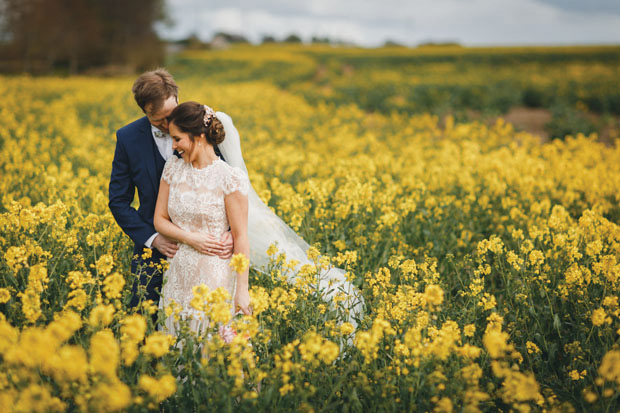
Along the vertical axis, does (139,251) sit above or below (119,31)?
below

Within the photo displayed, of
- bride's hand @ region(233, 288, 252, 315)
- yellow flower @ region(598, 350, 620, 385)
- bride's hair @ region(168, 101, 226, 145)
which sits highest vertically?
bride's hair @ region(168, 101, 226, 145)

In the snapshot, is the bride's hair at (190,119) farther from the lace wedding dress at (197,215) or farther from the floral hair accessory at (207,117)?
the lace wedding dress at (197,215)

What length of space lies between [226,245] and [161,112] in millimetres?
927

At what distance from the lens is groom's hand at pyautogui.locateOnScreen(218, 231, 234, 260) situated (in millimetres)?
2592

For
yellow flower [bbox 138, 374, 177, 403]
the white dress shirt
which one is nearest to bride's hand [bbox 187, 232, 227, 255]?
the white dress shirt

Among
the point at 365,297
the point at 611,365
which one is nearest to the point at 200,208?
the point at 365,297

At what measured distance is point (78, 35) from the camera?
3416 centimetres

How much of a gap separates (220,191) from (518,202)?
4027mm

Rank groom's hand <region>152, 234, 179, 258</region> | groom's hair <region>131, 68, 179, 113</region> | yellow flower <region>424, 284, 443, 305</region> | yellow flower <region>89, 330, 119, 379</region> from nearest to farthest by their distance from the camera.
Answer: yellow flower <region>89, 330, 119, 379</region>
yellow flower <region>424, 284, 443, 305</region>
groom's hair <region>131, 68, 179, 113</region>
groom's hand <region>152, 234, 179, 258</region>

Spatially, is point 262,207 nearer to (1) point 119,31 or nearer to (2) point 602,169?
(2) point 602,169

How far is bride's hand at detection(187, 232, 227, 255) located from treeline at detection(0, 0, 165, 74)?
35.9m

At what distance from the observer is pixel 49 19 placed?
101 ft

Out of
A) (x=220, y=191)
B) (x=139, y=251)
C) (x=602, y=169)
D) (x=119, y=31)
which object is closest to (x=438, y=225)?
(x=220, y=191)

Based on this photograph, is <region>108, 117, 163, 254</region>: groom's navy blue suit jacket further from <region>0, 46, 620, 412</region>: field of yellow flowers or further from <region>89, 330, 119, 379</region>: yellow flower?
<region>89, 330, 119, 379</region>: yellow flower
